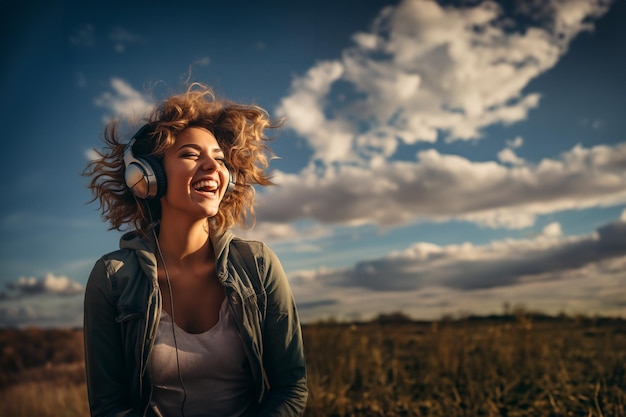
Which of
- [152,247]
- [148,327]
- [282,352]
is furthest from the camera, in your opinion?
[152,247]

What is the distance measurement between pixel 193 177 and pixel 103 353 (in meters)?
0.98

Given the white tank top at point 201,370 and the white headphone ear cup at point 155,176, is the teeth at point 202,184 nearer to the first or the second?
the white headphone ear cup at point 155,176

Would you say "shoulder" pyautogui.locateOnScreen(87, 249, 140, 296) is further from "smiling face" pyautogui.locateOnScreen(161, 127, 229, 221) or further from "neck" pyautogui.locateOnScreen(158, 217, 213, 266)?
"smiling face" pyautogui.locateOnScreen(161, 127, 229, 221)

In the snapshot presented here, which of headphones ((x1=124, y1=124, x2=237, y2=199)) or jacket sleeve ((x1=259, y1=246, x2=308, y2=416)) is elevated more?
headphones ((x1=124, y1=124, x2=237, y2=199))

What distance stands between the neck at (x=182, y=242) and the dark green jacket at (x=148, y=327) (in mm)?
98

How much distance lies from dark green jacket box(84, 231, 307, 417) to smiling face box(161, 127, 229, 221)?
22 centimetres

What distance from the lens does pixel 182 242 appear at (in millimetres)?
2777

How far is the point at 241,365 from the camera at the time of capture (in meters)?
2.54

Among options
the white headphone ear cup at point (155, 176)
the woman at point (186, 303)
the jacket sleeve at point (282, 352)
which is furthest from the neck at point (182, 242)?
the jacket sleeve at point (282, 352)

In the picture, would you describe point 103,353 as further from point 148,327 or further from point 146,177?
point 146,177

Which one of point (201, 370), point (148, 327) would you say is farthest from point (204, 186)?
point (201, 370)

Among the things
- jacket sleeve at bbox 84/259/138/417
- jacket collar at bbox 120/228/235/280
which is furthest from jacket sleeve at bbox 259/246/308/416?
jacket sleeve at bbox 84/259/138/417

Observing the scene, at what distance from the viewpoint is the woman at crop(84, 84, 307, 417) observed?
8.12 feet

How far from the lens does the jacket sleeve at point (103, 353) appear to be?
8.04ft
